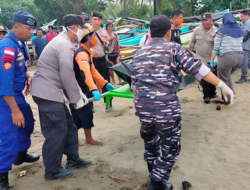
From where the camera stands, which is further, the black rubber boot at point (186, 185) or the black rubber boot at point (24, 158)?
the black rubber boot at point (24, 158)

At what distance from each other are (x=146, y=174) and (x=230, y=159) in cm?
105

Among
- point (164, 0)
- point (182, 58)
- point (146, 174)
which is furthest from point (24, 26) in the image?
point (164, 0)

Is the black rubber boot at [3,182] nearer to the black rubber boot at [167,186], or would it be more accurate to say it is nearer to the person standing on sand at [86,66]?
the person standing on sand at [86,66]

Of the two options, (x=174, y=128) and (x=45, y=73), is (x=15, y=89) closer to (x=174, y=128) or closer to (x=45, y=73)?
(x=45, y=73)

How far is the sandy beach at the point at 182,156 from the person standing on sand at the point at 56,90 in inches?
12.3

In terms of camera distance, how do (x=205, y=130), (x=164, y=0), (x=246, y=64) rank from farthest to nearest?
(x=164, y=0), (x=246, y=64), (x=205, y=130)

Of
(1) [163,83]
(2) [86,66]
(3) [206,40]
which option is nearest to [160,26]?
(1) [163,83]

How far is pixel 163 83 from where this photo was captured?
2.20 meters

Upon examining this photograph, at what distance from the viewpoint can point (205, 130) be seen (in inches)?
160

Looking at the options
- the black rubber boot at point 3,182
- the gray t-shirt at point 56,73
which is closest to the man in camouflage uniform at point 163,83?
the gray t-shirt at point 56,73

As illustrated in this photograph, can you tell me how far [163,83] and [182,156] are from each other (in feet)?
4.68

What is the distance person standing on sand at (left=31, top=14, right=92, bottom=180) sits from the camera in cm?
262

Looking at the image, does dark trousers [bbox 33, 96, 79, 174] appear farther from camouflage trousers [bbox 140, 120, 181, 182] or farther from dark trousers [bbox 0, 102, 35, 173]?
camouflage trousers [bbox 140, 120, 181, 182]

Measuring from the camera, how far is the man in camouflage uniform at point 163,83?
7.14 ft
